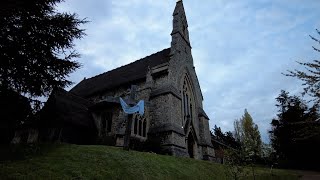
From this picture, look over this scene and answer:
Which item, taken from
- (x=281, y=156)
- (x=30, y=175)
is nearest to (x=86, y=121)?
(x=30, y=175)

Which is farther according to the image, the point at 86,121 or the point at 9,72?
the point at 86,121

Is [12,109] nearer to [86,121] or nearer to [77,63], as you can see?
[77,63]

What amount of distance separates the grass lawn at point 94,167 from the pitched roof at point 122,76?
40.8 ft

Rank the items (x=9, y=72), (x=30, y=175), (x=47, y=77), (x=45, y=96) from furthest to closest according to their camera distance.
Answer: (x=45, y=96) < (x=47, y=77) < (x=9, y=72) < (x=30, y=175)

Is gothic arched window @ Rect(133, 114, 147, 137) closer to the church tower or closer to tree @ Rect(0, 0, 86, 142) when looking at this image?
the church tower

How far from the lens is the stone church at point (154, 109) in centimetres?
2117

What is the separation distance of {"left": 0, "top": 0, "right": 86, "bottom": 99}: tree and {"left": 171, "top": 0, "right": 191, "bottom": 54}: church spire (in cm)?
1554

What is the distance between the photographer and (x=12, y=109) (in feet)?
36.2

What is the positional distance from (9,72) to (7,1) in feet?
12.1

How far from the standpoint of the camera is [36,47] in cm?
1100

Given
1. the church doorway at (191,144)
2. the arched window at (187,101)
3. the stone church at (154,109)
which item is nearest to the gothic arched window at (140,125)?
the stone church at (154,109)

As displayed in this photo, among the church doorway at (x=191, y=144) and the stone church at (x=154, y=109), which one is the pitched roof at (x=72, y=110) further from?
the church doorway at (x=191, y=144)

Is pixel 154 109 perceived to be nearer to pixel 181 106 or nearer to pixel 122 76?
pixel 181 106

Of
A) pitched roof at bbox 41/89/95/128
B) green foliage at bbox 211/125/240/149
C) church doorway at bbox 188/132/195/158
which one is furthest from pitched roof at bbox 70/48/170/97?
green foliage at bbox 211/125/240/149
